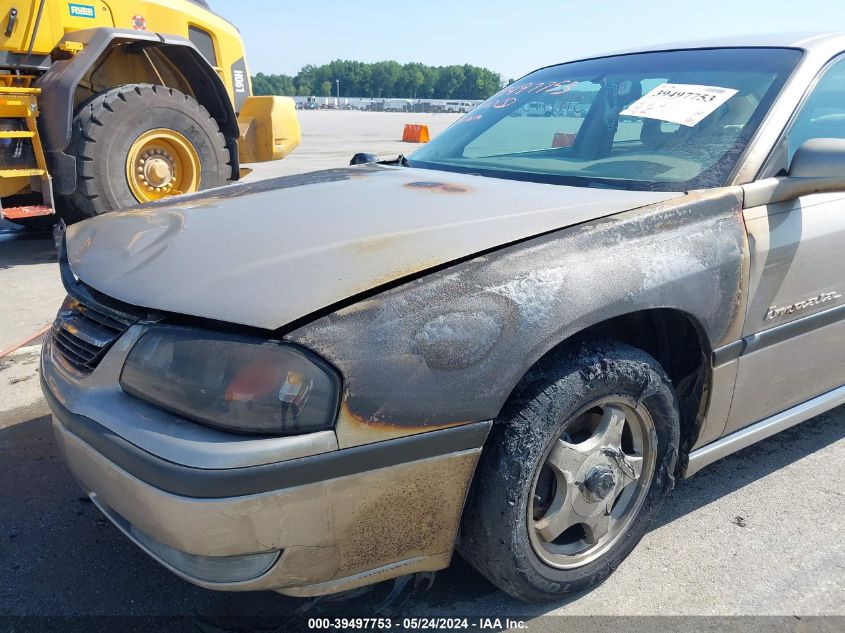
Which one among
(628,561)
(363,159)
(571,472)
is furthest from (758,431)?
(363,159)

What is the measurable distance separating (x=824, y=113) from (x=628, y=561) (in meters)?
1.74

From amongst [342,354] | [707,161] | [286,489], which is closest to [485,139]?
[707,161]

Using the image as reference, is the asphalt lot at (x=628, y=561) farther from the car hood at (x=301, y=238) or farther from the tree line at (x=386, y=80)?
the tree line at (x=386, y=80)

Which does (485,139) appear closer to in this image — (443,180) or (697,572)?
(443,180)

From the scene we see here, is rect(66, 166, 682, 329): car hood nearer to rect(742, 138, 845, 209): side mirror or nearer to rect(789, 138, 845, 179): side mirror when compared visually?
rect(742, 138, 845, 209): side mirror

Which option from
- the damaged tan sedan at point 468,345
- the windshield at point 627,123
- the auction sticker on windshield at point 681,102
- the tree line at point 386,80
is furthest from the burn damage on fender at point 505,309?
the tree line at point 386,80

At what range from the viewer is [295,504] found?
144 cm

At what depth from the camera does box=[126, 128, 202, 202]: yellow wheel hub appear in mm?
5770

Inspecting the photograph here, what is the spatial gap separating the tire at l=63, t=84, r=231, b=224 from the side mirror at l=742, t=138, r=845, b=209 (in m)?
5.02

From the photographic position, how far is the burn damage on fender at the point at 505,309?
4.86 ft

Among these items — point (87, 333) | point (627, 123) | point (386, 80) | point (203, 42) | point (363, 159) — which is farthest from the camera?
point (386, 80)

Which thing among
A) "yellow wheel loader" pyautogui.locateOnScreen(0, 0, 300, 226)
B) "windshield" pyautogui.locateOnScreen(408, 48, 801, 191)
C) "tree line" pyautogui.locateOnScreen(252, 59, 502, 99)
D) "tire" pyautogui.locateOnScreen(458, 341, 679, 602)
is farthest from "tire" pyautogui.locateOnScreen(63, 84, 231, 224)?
"tree line" pyautogui.locateOnScreen(252, 59, 502, 99)

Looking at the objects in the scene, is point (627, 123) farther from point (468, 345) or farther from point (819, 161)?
point (468, 345)

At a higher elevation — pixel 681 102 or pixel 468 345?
pixel 681 102
